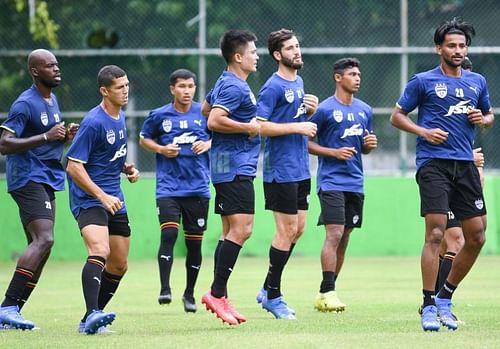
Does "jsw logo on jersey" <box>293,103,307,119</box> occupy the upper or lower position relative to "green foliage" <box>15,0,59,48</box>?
lower

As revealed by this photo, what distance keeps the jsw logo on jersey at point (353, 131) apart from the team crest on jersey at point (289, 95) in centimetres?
165

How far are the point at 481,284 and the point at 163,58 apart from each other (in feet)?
27.4

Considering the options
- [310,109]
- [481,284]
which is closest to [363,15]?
[481,284]

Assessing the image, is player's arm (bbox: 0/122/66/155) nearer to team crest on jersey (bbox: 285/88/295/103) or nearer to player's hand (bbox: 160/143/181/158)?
team crest on jersey (bbox: 285/88/295/103)

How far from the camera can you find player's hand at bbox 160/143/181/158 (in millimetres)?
14164

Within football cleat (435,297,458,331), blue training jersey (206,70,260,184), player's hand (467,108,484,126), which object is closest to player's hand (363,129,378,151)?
blue training jersey (206,70,260,184)

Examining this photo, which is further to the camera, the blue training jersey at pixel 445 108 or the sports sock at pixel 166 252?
the sports sock at pixel 166 252

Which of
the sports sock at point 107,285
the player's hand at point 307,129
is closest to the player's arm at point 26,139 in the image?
the sports sock at point 107,285

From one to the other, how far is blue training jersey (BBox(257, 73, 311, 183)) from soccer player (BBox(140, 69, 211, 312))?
2.30 meters

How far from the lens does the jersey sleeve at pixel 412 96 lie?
10.5 meters

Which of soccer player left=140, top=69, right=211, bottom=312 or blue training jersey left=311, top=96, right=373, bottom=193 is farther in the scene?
soccer player left=140, top=69, right=211, bottom=312

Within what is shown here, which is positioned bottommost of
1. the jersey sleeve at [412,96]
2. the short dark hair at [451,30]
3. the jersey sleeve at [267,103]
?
the jersey sleeve at [267,103]

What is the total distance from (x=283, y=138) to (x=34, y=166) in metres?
2.17

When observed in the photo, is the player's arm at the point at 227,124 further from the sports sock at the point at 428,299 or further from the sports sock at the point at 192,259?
the sports sock at the point at 192,259
